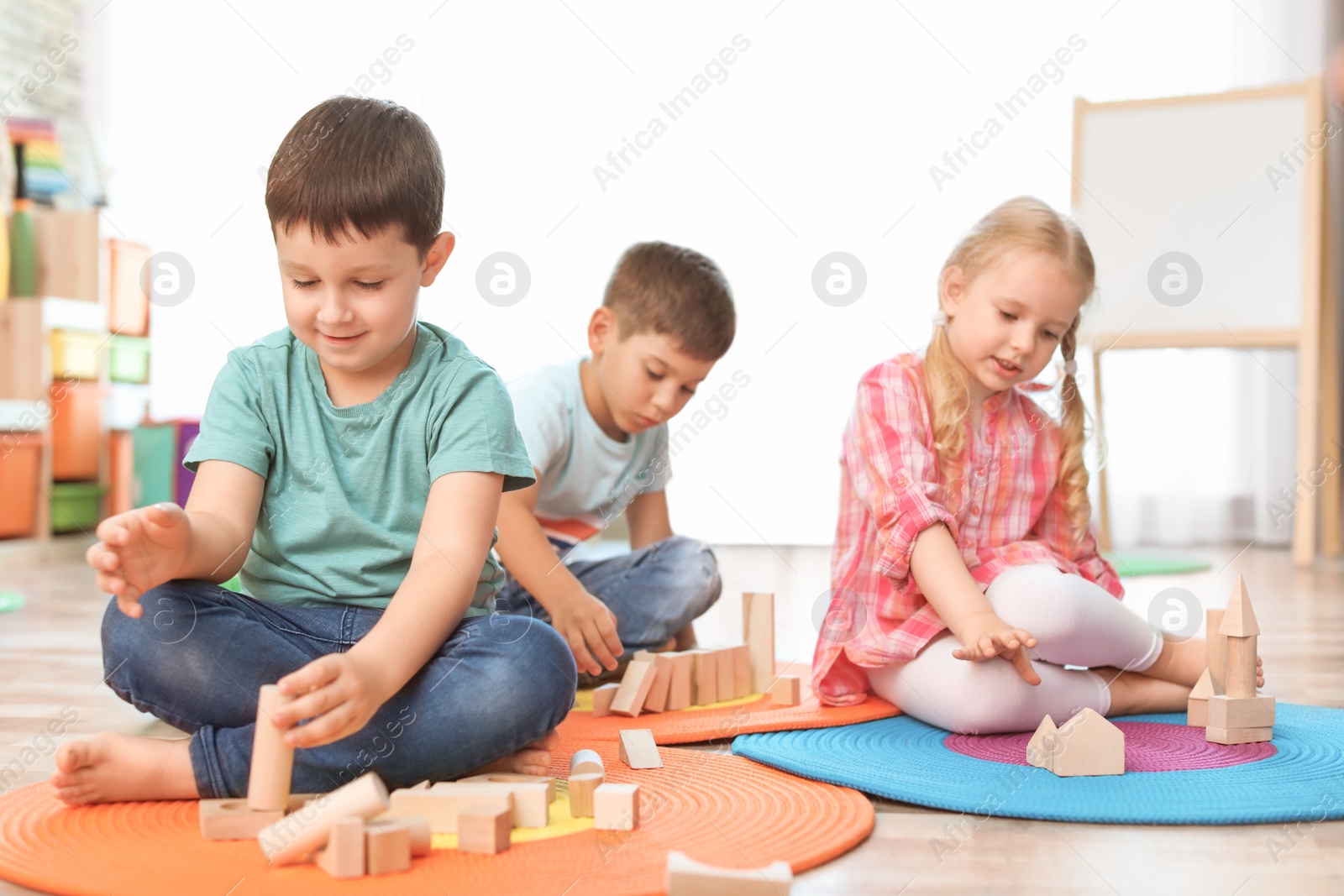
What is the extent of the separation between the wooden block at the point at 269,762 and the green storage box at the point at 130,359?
269cm

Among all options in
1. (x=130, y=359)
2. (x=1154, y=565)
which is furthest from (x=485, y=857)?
(x=130, y=359)

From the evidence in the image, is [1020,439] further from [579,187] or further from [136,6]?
[136,6]

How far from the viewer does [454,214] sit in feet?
10.5

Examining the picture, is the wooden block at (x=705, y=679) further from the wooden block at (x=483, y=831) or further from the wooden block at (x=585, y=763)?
the wooden block at (x=483, y=831)

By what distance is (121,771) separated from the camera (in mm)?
803

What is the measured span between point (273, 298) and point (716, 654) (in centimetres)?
256

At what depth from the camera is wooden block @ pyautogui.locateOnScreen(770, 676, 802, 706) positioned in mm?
1176

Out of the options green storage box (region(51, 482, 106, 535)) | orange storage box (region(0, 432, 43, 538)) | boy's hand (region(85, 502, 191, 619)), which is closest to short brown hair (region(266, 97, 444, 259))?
boy's hand (region(85, 502, 191, 619))

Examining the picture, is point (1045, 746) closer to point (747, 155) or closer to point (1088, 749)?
point (1088, 749)

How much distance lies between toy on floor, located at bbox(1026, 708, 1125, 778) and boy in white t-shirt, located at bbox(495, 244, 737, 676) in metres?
0.55

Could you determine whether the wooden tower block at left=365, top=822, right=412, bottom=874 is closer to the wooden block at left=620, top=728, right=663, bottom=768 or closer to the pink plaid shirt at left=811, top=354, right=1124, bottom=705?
the wooden block at left=620, top=728, right=663, bottom=768

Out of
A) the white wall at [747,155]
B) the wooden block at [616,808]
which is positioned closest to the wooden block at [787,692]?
the wooden block at [616,808]

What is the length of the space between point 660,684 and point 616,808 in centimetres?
41

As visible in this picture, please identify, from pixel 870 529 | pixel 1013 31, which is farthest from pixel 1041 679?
pixel 1013 31
